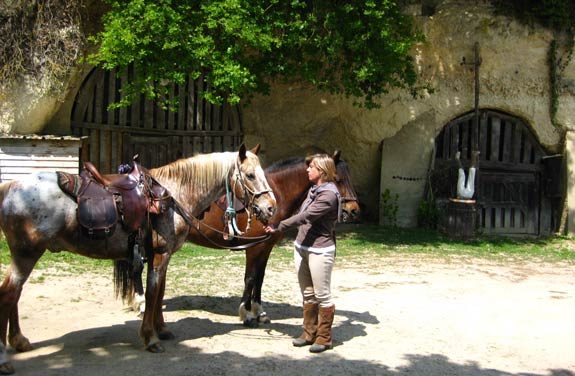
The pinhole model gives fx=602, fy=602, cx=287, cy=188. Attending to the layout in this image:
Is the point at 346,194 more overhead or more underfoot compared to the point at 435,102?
more underfoot

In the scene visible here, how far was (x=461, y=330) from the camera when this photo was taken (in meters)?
6.66

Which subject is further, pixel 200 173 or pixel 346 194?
pixel 346 194

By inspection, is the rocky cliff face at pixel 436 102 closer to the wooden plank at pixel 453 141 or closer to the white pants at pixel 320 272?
the wooden plank at pixel 453 141

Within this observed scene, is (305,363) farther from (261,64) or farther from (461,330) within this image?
(261,64)

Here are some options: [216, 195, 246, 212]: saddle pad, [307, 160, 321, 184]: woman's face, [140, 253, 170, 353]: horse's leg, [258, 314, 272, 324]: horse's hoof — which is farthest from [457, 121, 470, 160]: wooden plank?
[140, 253, 170, 353]: horse's leg

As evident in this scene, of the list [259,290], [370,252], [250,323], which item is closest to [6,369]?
[250,323]

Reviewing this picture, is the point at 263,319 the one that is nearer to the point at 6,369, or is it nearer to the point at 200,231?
the point at 200,231

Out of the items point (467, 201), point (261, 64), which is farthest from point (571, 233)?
point (261, 64)

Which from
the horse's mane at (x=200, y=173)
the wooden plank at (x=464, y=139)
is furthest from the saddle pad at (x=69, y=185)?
the wooden plank at (x=464, y=139)

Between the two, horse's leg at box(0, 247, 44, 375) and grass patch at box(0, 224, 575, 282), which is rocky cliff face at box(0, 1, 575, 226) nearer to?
grass patch at box(0, 224, 575, 282)

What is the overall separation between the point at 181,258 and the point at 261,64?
13.9 ft

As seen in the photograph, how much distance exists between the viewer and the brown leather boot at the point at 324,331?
18.6ft

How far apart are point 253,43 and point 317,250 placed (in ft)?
20.2

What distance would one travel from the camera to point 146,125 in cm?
1345
